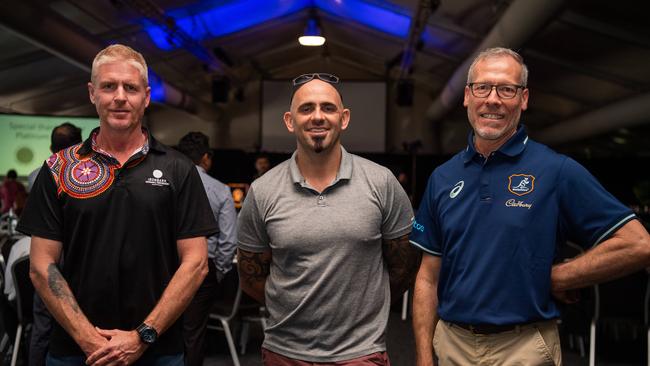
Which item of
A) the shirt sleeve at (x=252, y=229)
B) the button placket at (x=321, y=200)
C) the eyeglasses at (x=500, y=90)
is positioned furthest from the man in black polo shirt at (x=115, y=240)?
the eyeglasses at (x=500, y=90)

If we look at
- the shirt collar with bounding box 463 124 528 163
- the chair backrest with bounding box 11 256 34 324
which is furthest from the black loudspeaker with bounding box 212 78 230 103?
the shirt collar with bounding box 463 124 528 163

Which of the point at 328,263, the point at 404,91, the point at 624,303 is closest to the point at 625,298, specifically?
the point at 624,303

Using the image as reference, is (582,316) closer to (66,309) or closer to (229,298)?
(229,298)

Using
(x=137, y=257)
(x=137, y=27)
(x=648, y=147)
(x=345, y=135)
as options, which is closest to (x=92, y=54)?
(x=137, y=27)

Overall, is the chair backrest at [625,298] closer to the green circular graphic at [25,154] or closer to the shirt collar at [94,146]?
the shirt collar at [94,146]

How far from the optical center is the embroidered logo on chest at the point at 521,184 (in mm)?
1703

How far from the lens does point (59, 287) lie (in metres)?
1.72

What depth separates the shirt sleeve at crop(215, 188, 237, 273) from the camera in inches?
151

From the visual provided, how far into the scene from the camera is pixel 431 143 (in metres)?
15.7

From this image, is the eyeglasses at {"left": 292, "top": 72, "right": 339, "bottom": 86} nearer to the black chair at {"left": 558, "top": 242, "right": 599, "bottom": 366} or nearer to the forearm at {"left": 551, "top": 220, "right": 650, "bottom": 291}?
the forearm at {"left": 551, "top": 220, "right": 650, "bottom": 291}

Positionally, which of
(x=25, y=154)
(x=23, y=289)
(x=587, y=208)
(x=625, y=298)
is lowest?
(x=625, y=298)

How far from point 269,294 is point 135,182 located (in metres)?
0.57

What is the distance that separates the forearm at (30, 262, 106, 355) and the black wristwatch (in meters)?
0.10

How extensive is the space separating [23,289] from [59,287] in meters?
2.00
